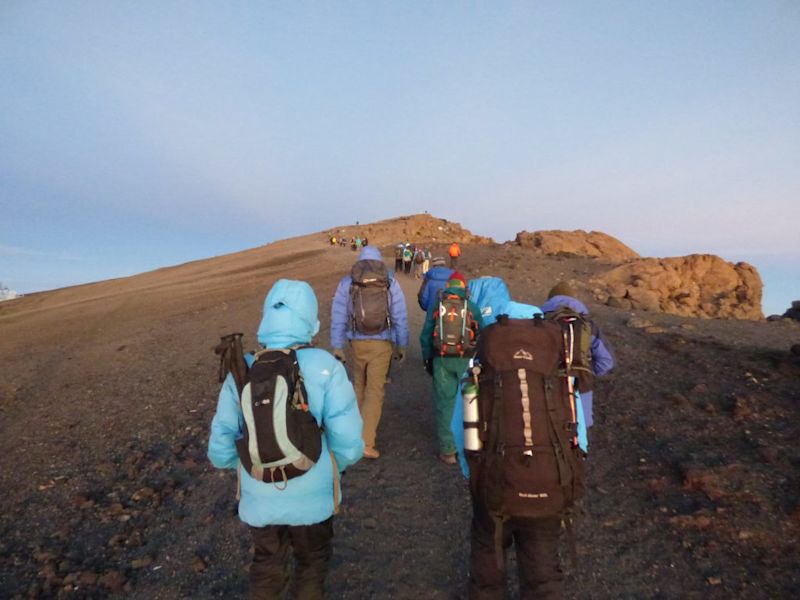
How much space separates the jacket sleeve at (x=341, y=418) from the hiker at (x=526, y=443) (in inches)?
27.6

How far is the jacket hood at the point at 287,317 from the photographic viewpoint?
111 inches

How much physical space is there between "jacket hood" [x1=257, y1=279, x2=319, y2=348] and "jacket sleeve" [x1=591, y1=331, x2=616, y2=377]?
2602 millimetres

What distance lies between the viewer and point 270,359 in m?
2.64

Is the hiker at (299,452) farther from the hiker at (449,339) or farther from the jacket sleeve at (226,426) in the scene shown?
the hiker at (449,339)

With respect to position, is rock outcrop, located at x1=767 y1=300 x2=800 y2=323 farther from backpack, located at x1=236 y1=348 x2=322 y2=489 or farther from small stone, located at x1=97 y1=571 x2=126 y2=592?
small stone, located at x1=97 y1=571 x2=126 y2=592

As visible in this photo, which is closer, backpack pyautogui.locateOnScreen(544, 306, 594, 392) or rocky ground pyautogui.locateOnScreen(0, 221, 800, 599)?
backpack pyautogui.locateOnScreen(544, 306, 594, 392)

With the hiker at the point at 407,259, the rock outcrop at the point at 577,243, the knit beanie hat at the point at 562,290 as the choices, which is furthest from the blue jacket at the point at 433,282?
the rock outcrop at the point at 577,243

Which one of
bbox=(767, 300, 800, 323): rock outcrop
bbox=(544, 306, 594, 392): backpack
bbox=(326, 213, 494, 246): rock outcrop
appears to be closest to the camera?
bbox=(544, 306, 594, 392): backpack

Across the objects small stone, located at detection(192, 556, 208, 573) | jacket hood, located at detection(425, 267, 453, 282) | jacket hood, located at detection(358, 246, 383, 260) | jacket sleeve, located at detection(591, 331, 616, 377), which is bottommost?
small stone, located at detection(192, 556, 208, 573)

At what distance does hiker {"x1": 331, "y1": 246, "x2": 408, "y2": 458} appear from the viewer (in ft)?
17.3

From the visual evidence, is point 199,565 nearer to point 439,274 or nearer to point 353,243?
point 439,274

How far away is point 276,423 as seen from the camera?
2.51m

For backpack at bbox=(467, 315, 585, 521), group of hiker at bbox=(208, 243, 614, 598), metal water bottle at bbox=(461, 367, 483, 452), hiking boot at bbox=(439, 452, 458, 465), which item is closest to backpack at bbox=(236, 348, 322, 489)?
group of hiker at bbox=(208, 243, 614, 598)

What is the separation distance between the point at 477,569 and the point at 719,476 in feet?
10.9
